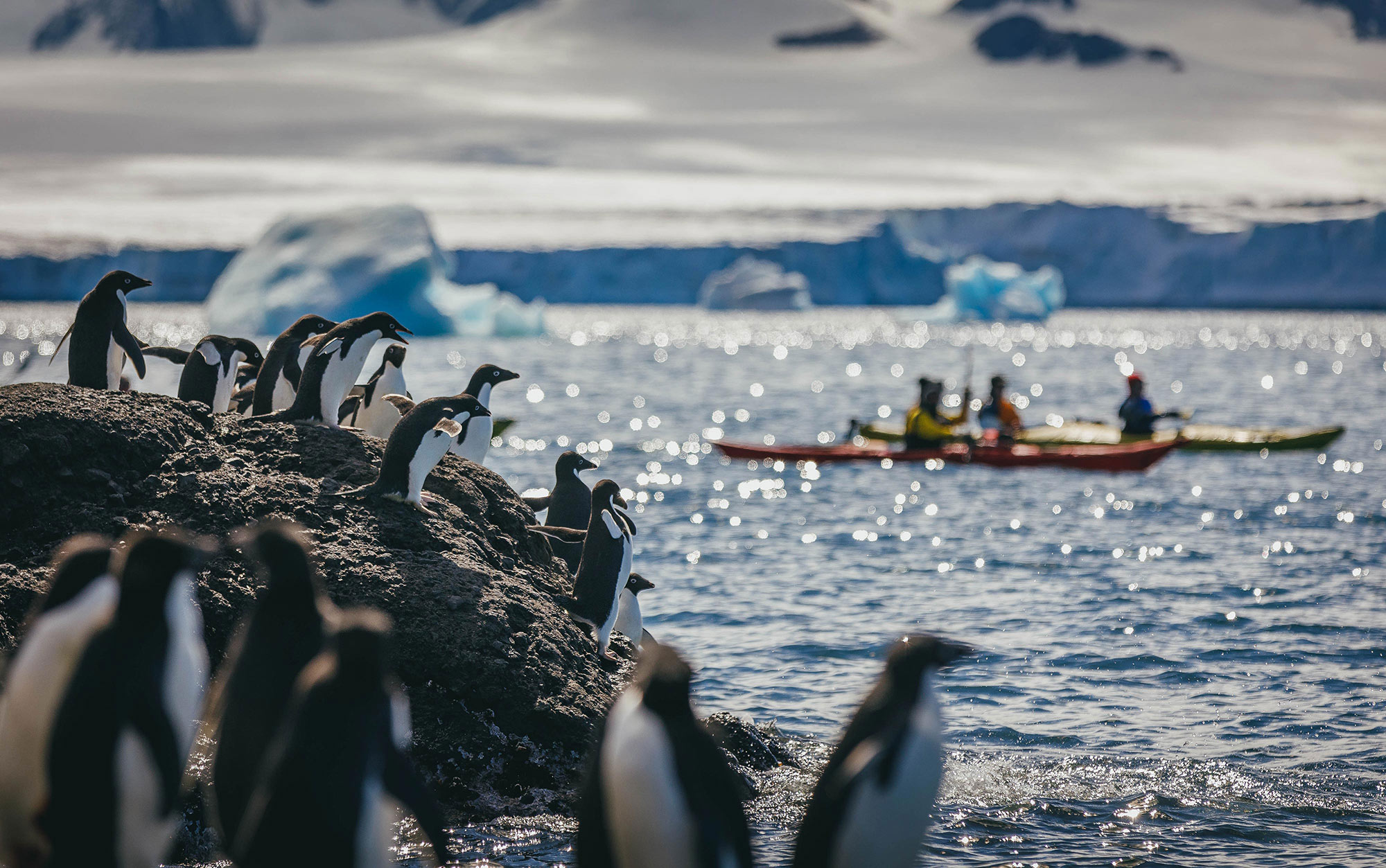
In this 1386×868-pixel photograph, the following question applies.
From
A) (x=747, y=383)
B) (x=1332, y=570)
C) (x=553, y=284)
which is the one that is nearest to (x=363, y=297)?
(x=747, y=383)

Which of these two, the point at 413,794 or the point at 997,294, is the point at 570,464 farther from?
the point at 997,294

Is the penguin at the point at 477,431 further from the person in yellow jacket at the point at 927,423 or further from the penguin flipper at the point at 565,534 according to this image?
the person in yellow jacket at the point at 927,423

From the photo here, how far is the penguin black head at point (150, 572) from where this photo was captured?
12.6 feet

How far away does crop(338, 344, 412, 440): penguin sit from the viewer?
8.83 m

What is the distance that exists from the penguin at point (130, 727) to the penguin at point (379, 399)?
4907 mm

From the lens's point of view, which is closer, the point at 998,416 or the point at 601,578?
the point at 601,578

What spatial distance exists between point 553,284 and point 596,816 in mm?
91844

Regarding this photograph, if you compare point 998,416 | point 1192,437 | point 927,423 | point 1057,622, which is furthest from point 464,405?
point 1192,437

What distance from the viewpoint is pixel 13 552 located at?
19.4 ft

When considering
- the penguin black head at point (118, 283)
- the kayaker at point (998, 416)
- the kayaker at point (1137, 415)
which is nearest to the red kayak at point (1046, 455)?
the kayaker at point (998, 416)

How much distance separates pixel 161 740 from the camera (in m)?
3.81

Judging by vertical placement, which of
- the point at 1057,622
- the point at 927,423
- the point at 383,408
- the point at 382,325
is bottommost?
the point at 1057,622

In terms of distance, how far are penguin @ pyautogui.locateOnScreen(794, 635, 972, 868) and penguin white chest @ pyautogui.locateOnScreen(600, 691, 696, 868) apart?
570 mm

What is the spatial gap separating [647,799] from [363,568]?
2.83m
